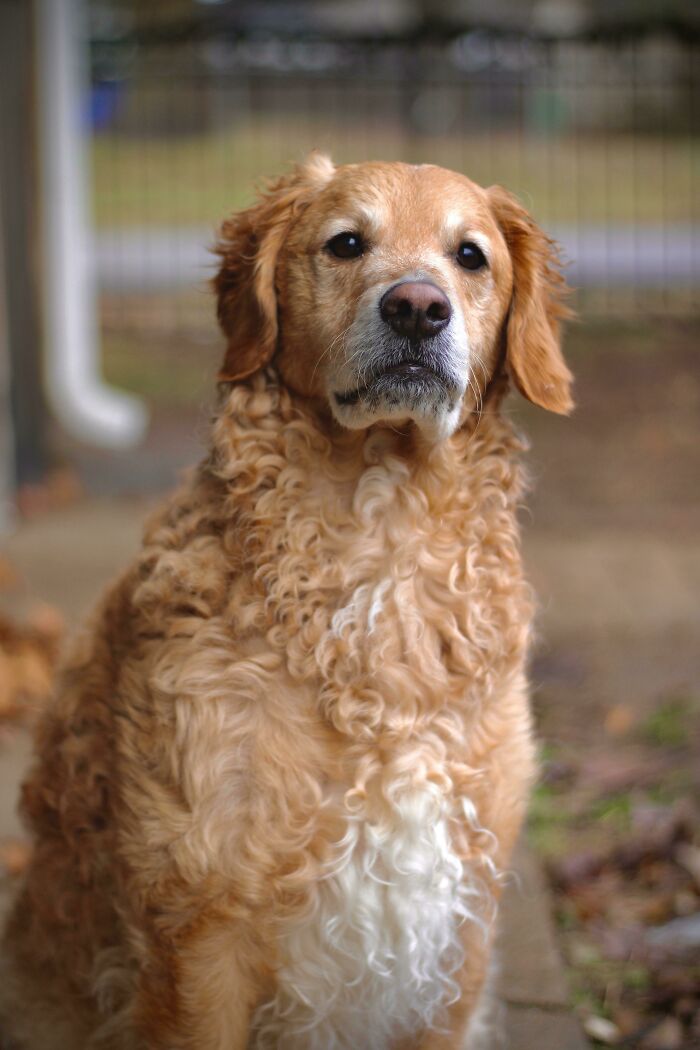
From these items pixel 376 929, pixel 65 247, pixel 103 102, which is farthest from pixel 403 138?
pixel 376 929

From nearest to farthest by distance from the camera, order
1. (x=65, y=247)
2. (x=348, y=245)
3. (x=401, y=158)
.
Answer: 1. (x=348, y=245)
2. (x=65, y=247)
3. (x=401, y=158)

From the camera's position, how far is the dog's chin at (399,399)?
8.18 feet

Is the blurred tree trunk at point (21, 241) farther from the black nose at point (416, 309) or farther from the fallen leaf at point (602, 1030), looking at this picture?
the black nose at point (416, 309)

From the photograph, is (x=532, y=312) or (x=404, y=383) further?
(x=532, y=312)

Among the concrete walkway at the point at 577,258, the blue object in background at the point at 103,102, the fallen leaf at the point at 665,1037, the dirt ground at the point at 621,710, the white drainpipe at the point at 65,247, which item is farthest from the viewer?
the concrete walkway at the point at 577,258

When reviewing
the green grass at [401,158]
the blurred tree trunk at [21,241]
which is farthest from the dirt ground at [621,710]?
the green grass at [401,158]

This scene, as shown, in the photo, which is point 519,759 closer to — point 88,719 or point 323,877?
point 323,877

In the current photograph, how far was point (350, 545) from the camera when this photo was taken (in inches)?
101

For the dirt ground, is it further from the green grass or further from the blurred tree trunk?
the green grass

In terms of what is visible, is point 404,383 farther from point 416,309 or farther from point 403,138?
point 403,138

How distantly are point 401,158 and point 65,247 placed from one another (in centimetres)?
954

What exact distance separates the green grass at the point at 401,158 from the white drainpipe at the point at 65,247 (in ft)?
20.9

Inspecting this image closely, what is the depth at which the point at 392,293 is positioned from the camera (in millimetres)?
2447

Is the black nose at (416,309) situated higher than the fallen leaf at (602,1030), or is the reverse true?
the black nose at (416,309)
